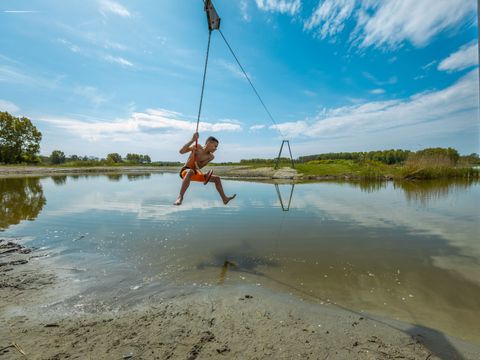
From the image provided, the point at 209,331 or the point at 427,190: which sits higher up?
the point at 427,190

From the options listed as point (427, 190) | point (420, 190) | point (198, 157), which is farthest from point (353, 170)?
point (198, 157)

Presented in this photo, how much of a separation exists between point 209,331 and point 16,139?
8216cm

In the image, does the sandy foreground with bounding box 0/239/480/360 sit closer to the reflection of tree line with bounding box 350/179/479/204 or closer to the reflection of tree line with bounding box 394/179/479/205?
the reflection of tree line with bounding box 394/179/479/205

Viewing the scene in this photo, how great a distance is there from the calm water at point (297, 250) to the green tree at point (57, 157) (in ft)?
393

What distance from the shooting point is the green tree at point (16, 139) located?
6231 cm

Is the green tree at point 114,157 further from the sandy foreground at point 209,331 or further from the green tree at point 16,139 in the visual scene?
the sandy foreground at point 209,331

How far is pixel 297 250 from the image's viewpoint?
800 centimetres

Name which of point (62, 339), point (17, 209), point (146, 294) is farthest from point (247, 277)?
point (17, 209)

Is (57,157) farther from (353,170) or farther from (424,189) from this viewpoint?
(424,189)

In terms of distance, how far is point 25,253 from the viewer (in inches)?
300

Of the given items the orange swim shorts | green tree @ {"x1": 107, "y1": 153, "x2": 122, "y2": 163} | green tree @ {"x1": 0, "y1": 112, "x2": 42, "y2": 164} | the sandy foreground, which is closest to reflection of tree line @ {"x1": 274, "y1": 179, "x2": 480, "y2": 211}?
the orange swim shorts

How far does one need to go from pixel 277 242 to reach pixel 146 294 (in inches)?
184

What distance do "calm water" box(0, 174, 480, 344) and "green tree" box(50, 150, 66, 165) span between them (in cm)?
11972

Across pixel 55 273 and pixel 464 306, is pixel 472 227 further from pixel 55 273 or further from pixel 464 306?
pixel 55 273
